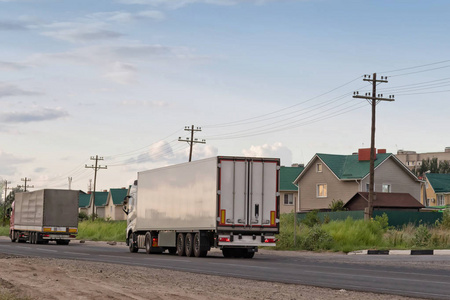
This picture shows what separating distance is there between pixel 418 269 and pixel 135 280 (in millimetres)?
9487

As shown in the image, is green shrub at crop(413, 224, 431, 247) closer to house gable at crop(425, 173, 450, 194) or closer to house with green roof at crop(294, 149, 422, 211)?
house with green roof at crop(294, 149, 422, 211)

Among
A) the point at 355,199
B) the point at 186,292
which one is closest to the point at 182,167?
the point at 186,292

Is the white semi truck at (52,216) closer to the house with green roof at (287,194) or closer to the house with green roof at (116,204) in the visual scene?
the house with green roof at (287,194)

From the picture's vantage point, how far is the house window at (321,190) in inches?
2954

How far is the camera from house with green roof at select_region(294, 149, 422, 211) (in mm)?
72438

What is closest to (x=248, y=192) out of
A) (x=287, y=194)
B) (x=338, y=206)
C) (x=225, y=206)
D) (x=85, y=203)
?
(x=225, y=206)

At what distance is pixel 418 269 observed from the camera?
23.0 metres

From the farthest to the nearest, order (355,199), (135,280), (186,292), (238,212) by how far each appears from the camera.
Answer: (355,199) → (238,212) → (135,280) → (186,292)

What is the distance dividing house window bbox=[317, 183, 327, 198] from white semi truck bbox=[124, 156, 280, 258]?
43.7m

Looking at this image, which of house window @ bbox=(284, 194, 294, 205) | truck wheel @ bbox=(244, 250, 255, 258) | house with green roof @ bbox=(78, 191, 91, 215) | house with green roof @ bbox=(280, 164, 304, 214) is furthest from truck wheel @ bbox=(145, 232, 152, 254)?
house with green roof @ bbox=(78, 191, 91, 215)

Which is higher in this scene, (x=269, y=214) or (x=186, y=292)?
(x=269, y=214)

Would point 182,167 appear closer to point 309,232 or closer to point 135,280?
point 309,232

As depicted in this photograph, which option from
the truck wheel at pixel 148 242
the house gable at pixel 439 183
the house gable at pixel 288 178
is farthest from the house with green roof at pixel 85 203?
the truck wheel at pixel 148 242

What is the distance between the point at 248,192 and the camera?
95.8ft
